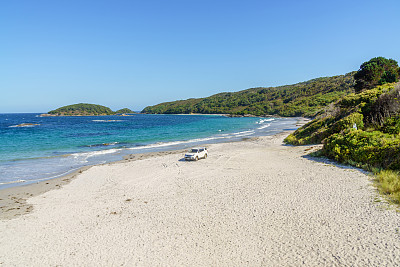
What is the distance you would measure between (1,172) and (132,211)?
684 inches

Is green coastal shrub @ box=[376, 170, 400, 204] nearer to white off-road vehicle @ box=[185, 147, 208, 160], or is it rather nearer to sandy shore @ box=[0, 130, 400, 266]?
sandy shore @ box=[0, 130, 400, 266]

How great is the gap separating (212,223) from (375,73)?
52.8 m

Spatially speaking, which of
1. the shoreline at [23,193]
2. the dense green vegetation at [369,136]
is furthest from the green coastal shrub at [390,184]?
the shoreline at [23,193]

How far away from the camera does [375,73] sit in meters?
47.7

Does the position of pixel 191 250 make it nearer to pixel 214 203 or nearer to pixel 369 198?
pixel 214 203

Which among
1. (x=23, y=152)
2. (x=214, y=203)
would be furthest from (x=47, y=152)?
(x=214, y=203)

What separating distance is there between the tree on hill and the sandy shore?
3943 centimetres

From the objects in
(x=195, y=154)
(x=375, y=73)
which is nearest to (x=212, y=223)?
(x=195, y=154)

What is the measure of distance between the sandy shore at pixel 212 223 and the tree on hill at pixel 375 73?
39429 millimetres

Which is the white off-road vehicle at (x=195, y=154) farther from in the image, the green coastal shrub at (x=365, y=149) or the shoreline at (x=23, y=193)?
the green coastal shrub at (x=365, y=149)

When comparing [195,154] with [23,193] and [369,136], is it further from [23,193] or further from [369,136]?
[369,136]

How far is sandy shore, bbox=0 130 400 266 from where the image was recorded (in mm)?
8383

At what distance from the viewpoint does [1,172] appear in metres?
22.0

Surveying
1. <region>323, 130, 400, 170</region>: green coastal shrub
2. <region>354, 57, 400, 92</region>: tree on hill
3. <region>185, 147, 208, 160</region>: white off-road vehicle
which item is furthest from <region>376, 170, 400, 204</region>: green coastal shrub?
<region>354, 57, 400, 92</region>: tree on hill
